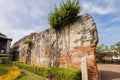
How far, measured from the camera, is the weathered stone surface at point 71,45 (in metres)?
9.87

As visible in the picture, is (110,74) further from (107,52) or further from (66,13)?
(107,52)

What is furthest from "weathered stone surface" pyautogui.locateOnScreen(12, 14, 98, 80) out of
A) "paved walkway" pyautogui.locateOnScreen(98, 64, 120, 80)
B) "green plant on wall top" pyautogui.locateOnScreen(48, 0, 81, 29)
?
"paved walkway" pyautogui.locateOnScreen(98, 64, 120, 80)

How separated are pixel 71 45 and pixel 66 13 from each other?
7.97ft

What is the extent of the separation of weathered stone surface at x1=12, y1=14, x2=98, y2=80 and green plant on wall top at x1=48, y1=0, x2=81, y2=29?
477 mm

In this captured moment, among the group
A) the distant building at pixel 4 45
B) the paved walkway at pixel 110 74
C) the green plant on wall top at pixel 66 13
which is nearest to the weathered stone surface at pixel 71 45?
the green plant on wall top at pixel 66 13

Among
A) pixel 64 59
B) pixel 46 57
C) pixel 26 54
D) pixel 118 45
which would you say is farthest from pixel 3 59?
pixel 118 45

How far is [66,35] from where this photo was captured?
1203 cm

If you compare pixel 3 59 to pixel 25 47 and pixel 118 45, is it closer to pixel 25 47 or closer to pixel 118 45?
pixel 25 47

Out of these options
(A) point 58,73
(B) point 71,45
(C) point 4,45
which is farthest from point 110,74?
(C) point 4,45

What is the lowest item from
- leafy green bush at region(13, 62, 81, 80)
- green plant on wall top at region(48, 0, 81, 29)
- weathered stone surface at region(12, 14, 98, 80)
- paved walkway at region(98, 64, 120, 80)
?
paved walkway at region(98, 64, 120, 80)

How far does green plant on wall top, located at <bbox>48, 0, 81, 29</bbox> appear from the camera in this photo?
11508mm

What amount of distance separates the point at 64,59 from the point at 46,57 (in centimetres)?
310

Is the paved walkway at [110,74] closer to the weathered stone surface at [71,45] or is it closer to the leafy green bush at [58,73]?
the weathered stone surface at [71,45]

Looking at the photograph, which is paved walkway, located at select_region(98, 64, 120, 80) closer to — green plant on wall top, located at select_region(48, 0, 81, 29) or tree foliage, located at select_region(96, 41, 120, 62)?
green plant on wall top, located at select_region(48, 0, 81, 29)
